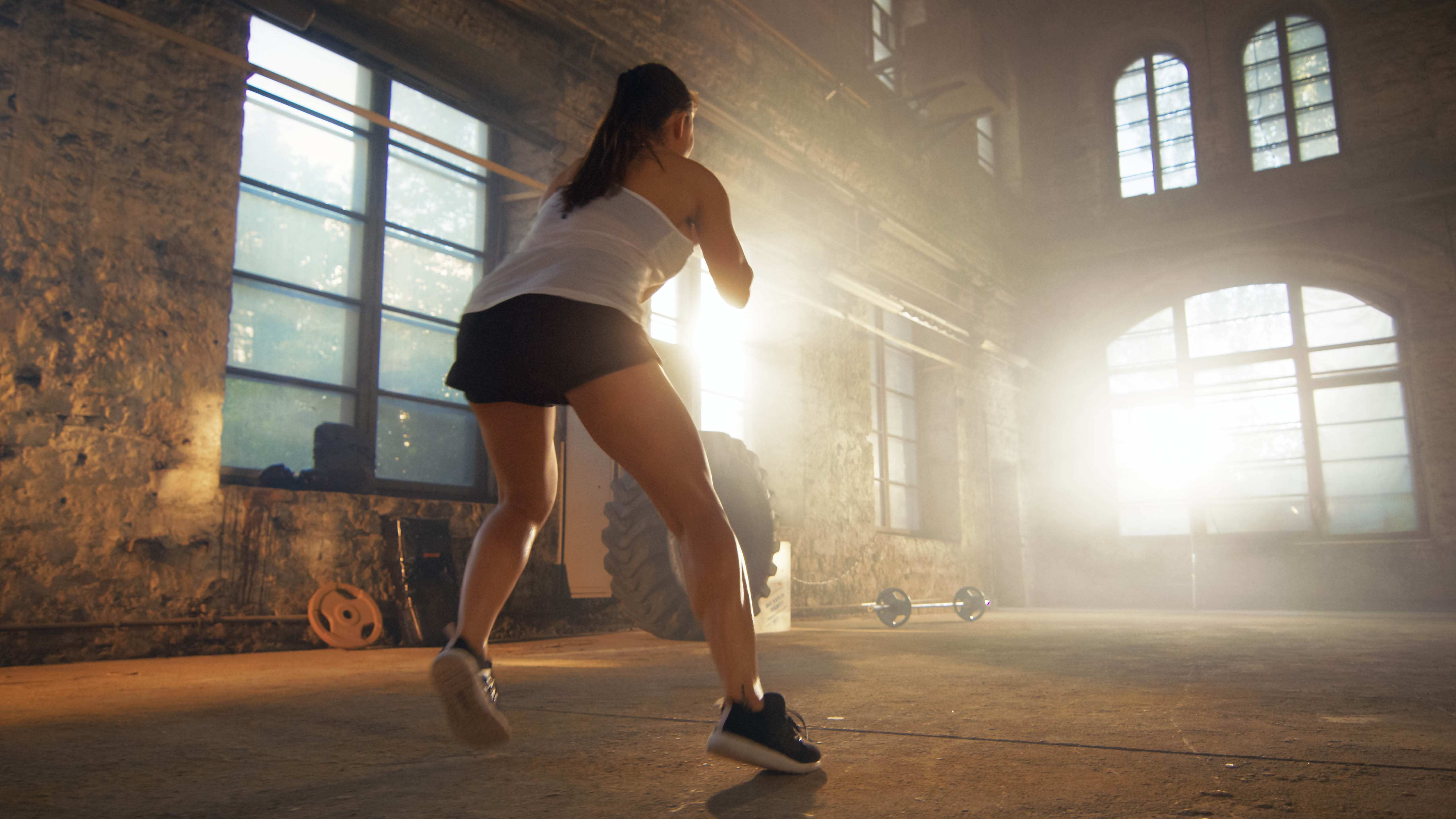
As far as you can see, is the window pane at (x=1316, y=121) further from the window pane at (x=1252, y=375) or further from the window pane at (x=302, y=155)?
the window pane at (x=302, y=155)

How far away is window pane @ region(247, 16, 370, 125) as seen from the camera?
4555mm

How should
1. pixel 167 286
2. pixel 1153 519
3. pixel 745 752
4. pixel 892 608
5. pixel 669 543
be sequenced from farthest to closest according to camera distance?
pixel 1153 519 → pixel 892 608 → pixel 669 543 → pixel 167 286 → pixel 745 752

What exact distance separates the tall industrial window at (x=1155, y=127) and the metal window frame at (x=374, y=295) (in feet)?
31.8

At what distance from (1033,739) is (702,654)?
2.27m

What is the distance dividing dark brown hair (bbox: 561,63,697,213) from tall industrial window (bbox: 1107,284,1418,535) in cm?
1101

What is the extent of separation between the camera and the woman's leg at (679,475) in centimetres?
149

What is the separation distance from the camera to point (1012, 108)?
1235 cm

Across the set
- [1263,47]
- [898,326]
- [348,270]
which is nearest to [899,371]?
[898,326]

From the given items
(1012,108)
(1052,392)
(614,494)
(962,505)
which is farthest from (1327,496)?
(614,494)

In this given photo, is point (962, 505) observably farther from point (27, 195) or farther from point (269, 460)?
point (27, 195)

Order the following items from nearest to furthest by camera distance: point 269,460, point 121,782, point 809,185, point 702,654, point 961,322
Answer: point 121,782
point 702,654
point 269,460
point 809,185
point 961,322

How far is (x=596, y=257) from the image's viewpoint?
5.12ft

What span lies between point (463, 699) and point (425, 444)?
375cm

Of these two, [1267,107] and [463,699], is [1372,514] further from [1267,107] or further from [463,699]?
[463,699]
